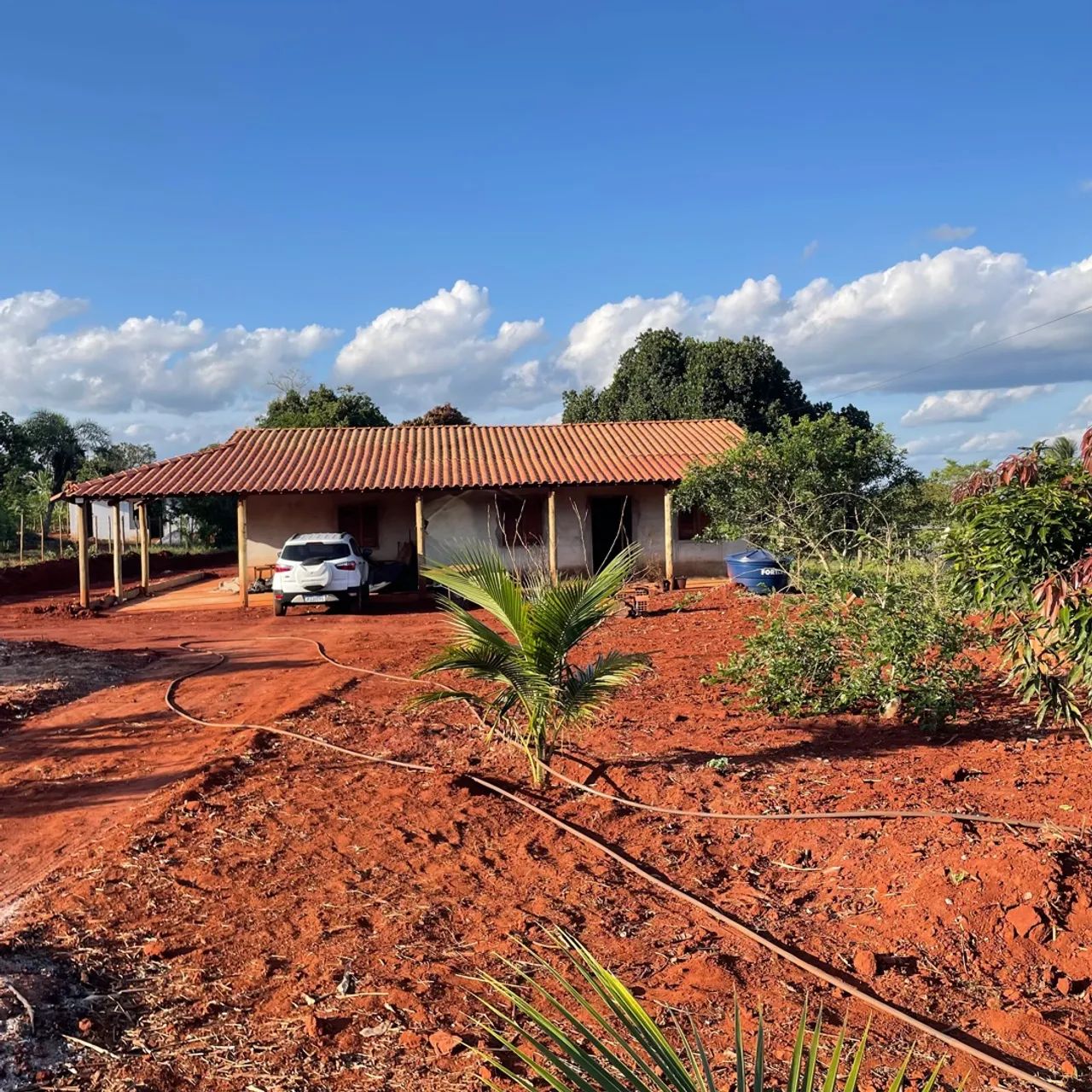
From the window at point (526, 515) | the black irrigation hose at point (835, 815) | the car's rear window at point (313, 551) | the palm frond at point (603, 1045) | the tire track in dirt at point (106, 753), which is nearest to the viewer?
the palm frond at point (603, 1045)

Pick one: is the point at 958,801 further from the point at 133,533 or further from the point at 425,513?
the point at 133,533

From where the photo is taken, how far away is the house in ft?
68.0

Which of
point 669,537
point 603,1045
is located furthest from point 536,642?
point 669,537

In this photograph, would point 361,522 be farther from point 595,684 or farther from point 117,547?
point 595,684

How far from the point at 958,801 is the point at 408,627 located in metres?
11.6

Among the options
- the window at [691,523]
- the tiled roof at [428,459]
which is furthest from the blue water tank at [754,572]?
the window at [691,523]

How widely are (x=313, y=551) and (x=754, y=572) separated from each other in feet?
28.2

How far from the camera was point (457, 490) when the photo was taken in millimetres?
20625

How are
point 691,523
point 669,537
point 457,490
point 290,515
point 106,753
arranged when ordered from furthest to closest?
point 691,523 → point 290,515 → point 669,537 → point 457,490 → point 106,753

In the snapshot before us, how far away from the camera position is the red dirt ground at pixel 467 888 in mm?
3516

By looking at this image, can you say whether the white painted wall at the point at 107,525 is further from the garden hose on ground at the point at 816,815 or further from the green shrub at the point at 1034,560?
the green shrub at the point at 1034,560

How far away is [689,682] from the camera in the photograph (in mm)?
10250

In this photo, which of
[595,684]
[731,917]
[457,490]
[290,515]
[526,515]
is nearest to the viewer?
[731,917]

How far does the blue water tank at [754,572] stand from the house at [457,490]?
2182 millimetres
